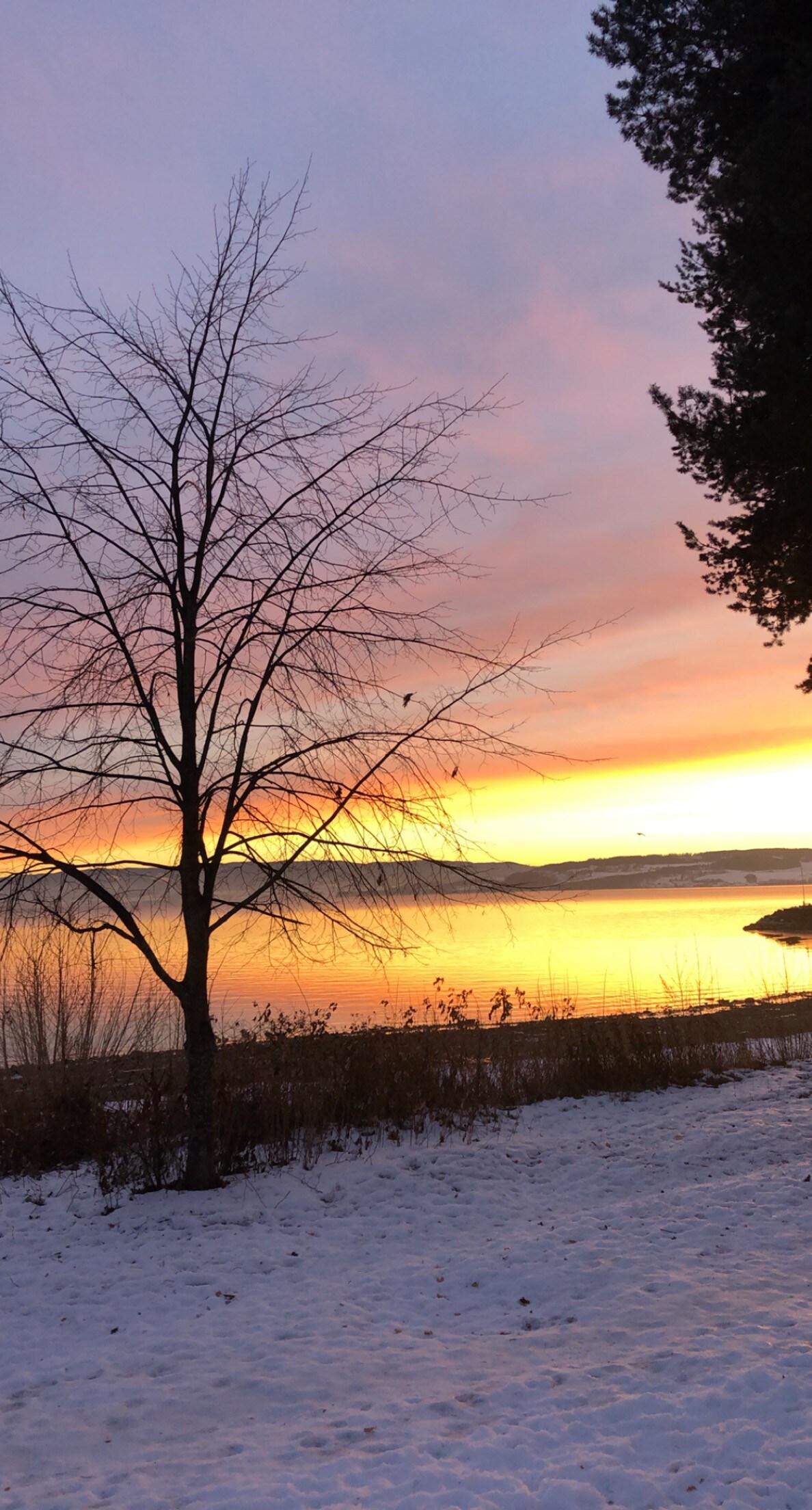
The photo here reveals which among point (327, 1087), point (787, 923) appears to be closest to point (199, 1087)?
point (327, 1087)

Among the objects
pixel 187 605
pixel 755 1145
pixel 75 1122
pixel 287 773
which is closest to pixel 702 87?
pixel 187 605

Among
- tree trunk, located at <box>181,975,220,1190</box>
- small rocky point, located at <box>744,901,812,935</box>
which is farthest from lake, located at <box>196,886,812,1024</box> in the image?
small rocky point, located at <box>744,901,812,935</box>

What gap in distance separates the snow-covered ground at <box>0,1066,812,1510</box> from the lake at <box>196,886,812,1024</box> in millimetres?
2218

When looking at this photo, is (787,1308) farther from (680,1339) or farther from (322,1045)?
(322,1045)

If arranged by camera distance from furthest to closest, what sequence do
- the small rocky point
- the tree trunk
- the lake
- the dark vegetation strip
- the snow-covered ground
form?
the small rocky point < the lake < the dark vegetation strip < the tree trunk < the snow-covered ground

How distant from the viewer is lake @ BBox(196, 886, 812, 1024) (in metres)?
24.7

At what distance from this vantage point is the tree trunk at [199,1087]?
8.02 meters

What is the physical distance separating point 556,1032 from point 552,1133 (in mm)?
3595

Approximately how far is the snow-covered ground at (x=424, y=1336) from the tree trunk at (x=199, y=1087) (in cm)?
26

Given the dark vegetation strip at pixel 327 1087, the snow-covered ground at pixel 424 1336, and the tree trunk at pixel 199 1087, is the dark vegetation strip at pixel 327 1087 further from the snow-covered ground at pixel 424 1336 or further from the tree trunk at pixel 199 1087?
the snow-covered ground at pixel 424 1336

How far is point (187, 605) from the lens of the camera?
8164 mm

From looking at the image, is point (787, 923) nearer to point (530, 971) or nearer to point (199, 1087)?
point (530, 971)

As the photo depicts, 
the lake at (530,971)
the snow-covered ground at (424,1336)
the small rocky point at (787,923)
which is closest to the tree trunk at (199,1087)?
the snow-covered ground at (424,1336)

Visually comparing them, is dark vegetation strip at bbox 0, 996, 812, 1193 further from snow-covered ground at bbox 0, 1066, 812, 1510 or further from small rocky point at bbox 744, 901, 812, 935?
small rocky point at bbox 744, 901, 812, 935
